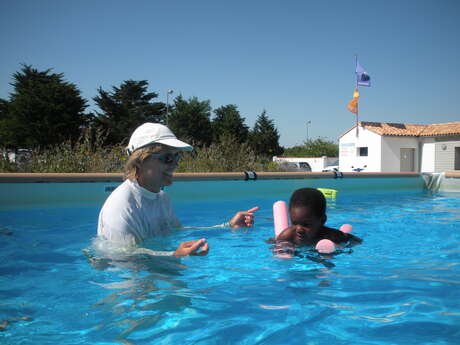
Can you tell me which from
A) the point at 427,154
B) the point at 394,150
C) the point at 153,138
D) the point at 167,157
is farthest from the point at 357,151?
the point at 153,138

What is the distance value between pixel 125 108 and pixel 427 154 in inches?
1138

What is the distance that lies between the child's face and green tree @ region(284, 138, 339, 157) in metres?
51.5

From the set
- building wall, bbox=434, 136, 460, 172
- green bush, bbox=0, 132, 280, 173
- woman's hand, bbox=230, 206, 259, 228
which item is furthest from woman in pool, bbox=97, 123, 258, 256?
building wall, bbox=434, 136, 460, 172

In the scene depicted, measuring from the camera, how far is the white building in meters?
27.7

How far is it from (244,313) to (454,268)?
212cm

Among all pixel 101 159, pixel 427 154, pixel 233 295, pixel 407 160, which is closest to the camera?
pixel 233 295

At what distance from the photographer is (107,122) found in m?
37.7

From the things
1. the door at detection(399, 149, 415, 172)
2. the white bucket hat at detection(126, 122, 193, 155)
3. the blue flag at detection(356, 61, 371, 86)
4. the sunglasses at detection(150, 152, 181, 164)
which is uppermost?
the blue flag at detection(356, 61, 371, 86)

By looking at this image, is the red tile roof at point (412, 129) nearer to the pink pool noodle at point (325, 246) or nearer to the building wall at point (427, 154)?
the building wall at point (427, 154)

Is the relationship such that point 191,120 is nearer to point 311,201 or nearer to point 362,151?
point 362,151

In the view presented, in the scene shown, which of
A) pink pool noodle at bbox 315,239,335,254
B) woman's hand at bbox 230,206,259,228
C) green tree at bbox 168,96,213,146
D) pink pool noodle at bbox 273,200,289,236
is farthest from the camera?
green tree at bbox 168,96,213,146

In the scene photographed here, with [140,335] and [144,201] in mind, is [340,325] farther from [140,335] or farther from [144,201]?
[144,201]

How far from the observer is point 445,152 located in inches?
1095

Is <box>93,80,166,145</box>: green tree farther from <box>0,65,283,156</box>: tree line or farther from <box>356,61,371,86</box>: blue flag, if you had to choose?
<box>356,61,371,86</box>: blue flag
